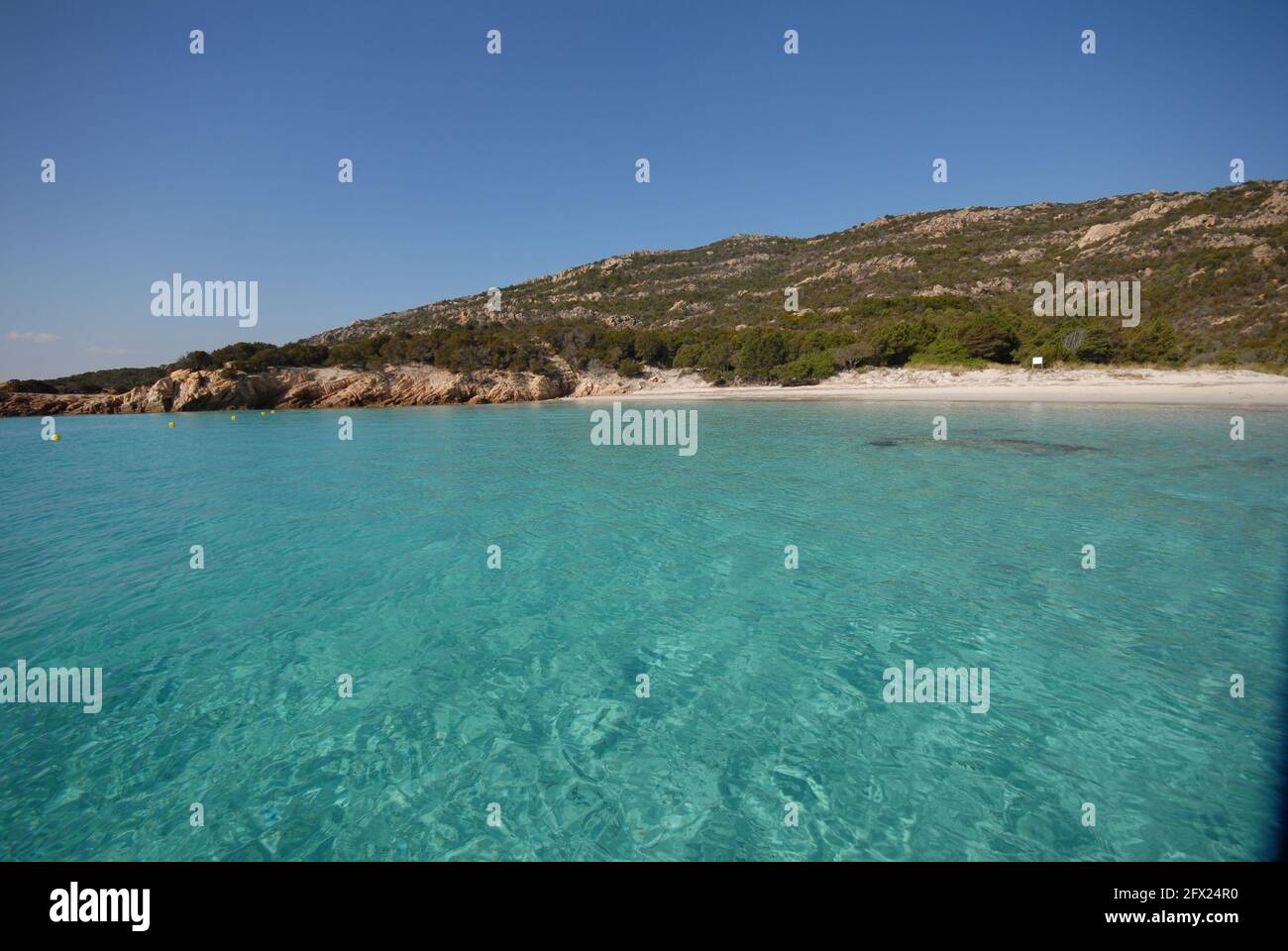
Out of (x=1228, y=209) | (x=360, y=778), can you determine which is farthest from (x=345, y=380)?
(x=1228, y=209)

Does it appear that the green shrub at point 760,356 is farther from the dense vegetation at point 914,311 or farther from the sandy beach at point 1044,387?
the sandy beach at point 1044,387

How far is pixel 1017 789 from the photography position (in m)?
3.82

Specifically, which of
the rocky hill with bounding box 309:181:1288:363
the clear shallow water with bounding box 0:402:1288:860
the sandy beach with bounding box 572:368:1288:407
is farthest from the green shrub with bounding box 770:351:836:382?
the clear shallow water with bounding box 0:402:1288:860

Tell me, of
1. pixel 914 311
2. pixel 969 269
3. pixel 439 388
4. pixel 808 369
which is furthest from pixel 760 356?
pixel 969 269

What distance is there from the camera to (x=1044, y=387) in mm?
36594

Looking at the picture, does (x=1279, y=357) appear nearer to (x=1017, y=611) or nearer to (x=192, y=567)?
(x=1017, y=611)

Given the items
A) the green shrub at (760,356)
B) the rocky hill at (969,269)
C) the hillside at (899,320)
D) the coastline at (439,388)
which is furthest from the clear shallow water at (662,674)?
the rocky hill at (969,269)

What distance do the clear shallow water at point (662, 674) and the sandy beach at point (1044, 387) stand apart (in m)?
23.9

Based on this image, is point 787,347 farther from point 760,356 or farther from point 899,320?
point 899,320

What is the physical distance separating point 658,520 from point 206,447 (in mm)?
26960

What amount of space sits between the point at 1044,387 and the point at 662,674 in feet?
139

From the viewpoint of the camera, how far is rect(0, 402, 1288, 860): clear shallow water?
11.9 ft

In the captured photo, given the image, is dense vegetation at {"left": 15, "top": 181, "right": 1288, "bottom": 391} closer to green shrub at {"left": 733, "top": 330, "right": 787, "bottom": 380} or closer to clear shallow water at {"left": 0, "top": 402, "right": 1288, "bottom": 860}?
green shrub at {"left": 733, "top": 330, "right": 787, "bottom": 380}

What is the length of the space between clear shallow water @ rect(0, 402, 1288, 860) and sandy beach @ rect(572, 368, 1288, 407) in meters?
23.9
